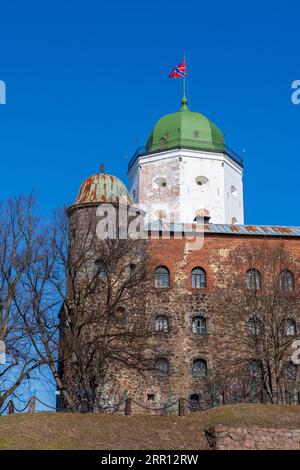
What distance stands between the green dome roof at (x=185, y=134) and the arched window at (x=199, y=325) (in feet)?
59.6

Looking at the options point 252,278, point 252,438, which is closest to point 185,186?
point 252,278

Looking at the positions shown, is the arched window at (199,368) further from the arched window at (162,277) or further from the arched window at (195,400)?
the arched window at (162,277)

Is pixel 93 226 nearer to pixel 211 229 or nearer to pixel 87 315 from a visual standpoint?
pixel 87 315

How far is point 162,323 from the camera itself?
41.1m

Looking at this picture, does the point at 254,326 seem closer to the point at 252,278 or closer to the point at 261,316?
the point at 261,316

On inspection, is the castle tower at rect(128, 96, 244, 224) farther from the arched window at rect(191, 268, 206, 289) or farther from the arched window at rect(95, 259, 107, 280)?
the arched window at rect(95, 259, 107, 280)

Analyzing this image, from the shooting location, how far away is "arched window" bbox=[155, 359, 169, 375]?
3969 cm

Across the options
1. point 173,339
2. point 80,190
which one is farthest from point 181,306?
point 80,190

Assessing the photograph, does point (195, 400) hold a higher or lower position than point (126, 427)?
higher

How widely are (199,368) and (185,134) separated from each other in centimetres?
2199

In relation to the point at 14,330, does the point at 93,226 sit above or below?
above

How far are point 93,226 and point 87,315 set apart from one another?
4.96 metres

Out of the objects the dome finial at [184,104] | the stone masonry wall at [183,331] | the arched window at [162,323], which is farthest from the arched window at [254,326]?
the dome finial at [184,104]

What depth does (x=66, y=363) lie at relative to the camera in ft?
112
